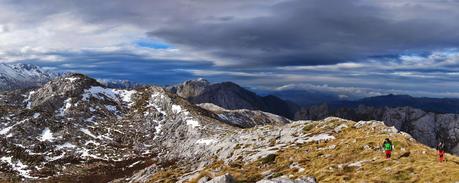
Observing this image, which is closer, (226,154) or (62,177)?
(226,154)

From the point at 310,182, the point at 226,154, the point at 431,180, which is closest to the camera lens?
the point at 431,180

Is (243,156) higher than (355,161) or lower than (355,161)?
lower

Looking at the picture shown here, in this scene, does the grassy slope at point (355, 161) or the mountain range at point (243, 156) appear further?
the mountain range at point (243, 156)

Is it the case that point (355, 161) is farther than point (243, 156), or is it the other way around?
point (243, 156)

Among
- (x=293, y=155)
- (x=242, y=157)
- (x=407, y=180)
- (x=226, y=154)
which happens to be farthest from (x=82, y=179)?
(x=407, y=180)

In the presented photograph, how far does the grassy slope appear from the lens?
43.1 m

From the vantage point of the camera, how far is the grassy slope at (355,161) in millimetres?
43094

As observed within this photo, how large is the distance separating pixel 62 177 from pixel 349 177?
133 meters

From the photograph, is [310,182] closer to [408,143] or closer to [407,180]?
[407,180]

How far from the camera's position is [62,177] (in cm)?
15725

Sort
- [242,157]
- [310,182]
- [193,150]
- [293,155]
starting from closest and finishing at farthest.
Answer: [310,182] < [293,155] < [242,157] < [193,150]

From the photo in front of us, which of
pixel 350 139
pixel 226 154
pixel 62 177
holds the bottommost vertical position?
pixel 62 177

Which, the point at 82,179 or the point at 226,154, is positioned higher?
the point at 226,154

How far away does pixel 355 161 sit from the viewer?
55.5m
